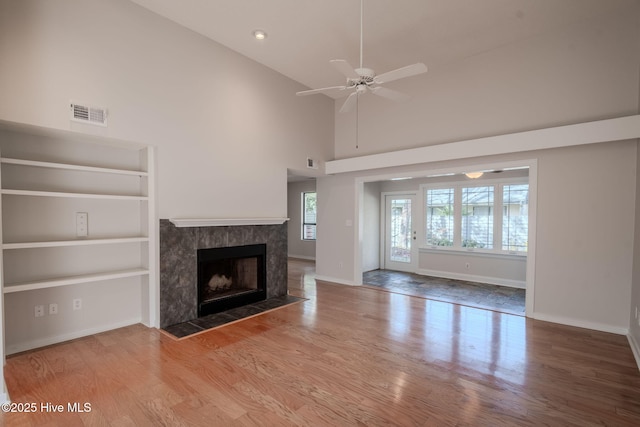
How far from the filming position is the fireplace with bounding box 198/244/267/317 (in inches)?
170

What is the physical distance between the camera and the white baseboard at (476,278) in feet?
20.1

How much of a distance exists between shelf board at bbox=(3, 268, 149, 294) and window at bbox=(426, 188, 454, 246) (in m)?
5.93

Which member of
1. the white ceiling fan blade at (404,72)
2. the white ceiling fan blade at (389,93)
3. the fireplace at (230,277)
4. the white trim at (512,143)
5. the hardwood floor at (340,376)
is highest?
the white ceiling fan blade at (404,72)

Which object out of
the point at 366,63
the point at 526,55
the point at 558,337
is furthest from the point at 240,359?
the point at 526,55

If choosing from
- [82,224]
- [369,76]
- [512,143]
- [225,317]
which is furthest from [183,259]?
[512,143]

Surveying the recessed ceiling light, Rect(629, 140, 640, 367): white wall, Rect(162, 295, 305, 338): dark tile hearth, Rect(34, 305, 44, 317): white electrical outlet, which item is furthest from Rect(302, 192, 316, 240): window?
Rect(629, 140, 640, 367): white wall

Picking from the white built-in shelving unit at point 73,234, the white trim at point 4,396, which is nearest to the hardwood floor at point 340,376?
the white trim at point 4,396

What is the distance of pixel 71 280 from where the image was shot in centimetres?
315

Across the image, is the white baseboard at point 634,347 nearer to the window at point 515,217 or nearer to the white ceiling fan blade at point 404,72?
the window at point 515,217

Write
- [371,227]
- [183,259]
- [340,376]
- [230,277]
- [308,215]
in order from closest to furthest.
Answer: [340,376] → [183,259] → [230,277] → [371,227] → [308,215]

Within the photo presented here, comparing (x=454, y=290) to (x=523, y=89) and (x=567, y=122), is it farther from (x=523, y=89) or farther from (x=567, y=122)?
(x=523, y=89)

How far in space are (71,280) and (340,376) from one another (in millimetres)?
2836

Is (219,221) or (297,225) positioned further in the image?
(297,225)

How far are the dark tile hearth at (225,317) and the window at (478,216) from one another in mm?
3879
